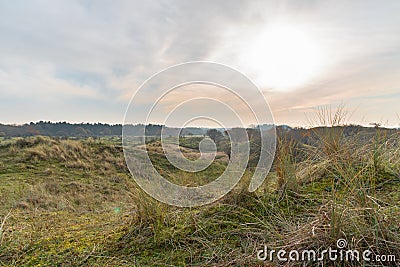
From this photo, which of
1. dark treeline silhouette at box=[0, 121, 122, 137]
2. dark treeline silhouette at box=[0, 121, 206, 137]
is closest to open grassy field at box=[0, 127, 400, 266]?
dark treeline silhouette at box=[0, 121, 206, 137]

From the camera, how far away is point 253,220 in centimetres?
255

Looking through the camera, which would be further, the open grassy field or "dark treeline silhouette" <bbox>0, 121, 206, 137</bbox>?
"dark treeline silhouette" <bbox>0, 121, 206, 137</bbox>

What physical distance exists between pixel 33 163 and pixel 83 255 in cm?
898

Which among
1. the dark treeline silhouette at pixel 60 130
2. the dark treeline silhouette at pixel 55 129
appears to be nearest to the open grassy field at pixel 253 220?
the dark treeline silhouette at pixel 60 130

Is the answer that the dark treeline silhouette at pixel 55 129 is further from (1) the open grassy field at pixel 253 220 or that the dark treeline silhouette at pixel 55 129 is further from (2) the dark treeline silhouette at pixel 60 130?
(1) the open grassy field at pixel 253 220

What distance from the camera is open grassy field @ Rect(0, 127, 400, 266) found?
1.89 m

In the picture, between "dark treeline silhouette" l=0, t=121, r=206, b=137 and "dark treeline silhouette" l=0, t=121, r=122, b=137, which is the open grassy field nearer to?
"dark treeline silhouette" l=0, t=121, r=206, b=137

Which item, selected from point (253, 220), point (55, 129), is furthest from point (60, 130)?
point (253, 220)

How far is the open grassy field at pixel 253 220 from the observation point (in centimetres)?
189

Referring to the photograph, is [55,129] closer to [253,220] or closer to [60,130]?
[60,130]

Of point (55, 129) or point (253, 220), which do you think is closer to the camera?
point (253, 220)

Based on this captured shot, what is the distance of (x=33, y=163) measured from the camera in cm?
958

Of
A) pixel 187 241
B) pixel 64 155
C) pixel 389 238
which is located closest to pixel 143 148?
pixel 187 241

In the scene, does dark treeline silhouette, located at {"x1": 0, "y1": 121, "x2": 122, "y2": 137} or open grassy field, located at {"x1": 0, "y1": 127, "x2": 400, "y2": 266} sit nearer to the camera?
open grassy field, located at {"x1": 0, "y1": 127, "x2": 400, "y2": 266}
